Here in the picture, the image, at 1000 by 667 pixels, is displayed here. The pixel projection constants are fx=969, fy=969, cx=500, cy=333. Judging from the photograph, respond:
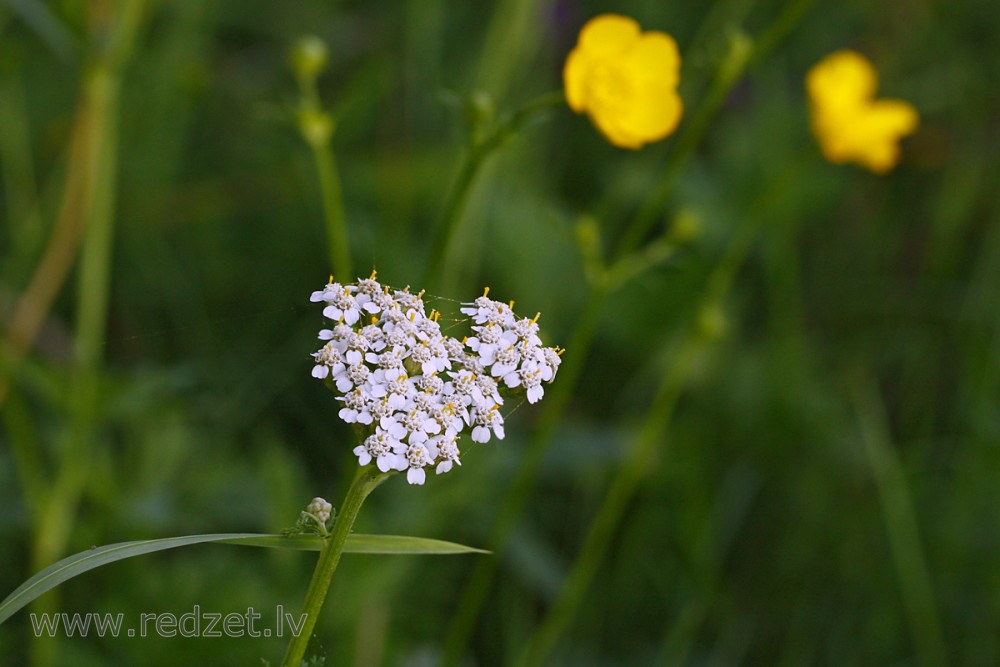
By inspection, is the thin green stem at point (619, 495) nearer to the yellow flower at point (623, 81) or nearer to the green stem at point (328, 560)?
the yellow flower at point (623, 81)

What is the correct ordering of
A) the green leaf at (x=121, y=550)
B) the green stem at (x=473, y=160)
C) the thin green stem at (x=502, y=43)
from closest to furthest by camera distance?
the green leaf at (x=121, y=550) < the green stem at (x=473, y=160) < the thin green stem at (x=502, y=43)

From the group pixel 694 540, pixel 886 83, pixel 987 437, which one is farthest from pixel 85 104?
pixel 886 83

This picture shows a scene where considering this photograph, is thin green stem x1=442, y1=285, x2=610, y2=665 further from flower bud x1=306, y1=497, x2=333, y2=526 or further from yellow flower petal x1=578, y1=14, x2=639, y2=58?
flower bud x1=306, y1=497, x2=333, y2=526

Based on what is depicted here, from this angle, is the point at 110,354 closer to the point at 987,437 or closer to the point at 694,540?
the point at 694,540

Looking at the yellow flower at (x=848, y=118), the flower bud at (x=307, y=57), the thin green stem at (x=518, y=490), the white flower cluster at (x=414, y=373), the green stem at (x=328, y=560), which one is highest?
the yellow flower at (x=848, y=118)

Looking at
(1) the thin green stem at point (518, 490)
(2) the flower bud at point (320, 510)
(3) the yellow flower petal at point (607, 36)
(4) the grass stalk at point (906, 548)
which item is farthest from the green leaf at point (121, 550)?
(4) the grass stalk at point (906, 548)

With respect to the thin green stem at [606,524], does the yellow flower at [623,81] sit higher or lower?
higher

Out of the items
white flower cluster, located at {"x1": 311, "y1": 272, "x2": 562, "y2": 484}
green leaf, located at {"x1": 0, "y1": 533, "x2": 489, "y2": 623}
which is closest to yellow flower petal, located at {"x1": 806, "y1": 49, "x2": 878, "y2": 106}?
white flower cluster, located at {"x1": 311, "y1": 272, "x2": 562, "y2": 484}
